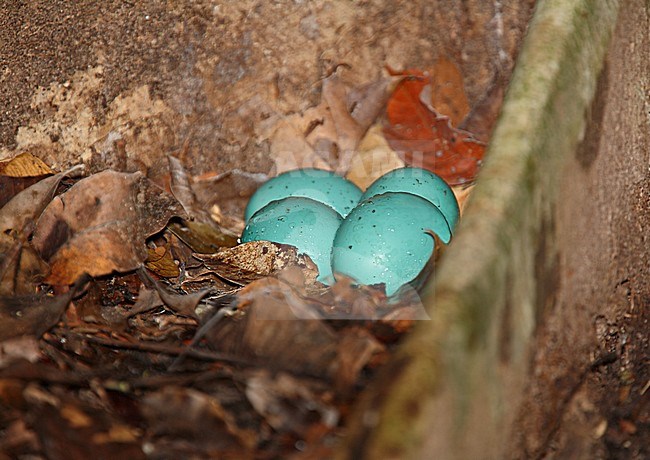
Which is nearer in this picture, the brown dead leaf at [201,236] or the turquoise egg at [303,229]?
the turquoise egg at [303,229]

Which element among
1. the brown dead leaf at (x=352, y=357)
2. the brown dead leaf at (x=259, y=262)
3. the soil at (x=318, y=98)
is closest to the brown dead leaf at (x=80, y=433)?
the brown dead leaf at (x=352, y=357)

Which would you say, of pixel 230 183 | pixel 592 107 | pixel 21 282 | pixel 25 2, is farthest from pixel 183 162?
pixel 592 107

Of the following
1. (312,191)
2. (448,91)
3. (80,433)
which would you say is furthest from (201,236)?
(80,433)

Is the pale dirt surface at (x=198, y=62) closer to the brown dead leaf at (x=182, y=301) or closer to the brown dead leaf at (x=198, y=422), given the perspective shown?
the brown dead leaf at (x=182, y=301)

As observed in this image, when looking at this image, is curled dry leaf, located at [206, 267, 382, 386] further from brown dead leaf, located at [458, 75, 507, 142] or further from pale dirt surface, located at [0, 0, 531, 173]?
brown dead leaf, located at [458, 75, 507, 142]

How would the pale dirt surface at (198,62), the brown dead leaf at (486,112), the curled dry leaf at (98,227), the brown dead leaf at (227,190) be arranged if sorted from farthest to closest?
the brown dead leaf at (486,112) → the brown dead leaf at (227,190) → the pale dirt surface at (198,62) → the curled dry leaf at (98,227)

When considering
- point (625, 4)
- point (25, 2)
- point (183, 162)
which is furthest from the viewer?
point (183, 162)

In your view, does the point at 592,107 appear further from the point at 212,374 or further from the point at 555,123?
the point at 212,374
